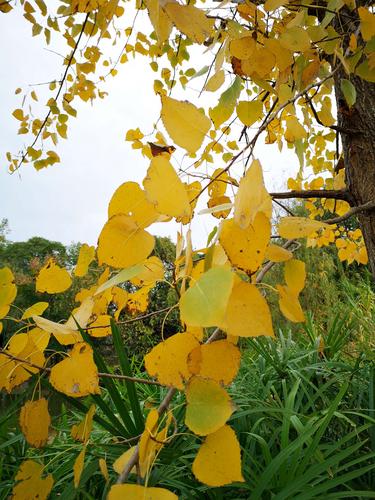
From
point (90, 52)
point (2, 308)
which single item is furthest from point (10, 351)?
point (90, 52)

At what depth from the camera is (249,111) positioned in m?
0.44

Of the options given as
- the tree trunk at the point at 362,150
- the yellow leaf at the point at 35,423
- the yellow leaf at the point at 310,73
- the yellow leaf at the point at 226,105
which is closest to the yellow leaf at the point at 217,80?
the yellow leaf at the point at 226,105

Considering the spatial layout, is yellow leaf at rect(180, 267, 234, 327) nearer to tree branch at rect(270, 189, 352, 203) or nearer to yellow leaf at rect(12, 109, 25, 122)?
tree branch at rect(270, 189, 352, 203)

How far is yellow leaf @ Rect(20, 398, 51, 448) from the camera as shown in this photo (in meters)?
0.40

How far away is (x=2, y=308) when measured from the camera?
0.39m

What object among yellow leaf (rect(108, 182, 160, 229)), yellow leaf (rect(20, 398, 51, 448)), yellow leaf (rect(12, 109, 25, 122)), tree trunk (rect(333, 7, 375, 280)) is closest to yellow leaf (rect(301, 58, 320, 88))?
tree trunk (rect(333, 7, 375, 280))

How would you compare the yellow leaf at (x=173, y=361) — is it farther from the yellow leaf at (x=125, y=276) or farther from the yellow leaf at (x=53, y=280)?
the yellow leaf at (x=53, y=280)

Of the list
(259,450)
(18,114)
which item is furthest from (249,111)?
(18,114)

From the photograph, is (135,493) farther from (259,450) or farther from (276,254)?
(259,450)

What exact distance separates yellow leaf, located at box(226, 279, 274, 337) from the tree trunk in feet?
2.21

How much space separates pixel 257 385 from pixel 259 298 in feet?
3.80

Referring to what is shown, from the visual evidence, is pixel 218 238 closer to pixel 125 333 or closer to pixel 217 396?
pixel 217 396

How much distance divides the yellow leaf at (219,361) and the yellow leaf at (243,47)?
291mm

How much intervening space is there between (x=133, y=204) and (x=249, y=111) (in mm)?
244
